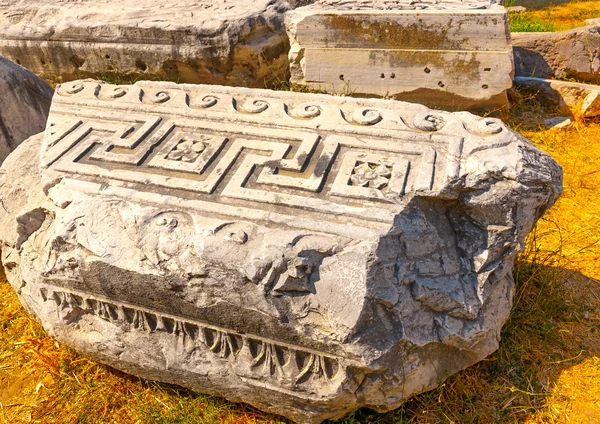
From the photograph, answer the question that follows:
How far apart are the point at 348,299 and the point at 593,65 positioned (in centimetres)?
387

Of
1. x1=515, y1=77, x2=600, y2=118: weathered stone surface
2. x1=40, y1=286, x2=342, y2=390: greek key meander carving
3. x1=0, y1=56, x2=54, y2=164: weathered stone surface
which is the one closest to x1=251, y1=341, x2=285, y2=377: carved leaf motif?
x1=40, y1=286, x2=342, y2=390: greek key meander carving

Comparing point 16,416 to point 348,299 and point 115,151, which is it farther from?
point 348,299

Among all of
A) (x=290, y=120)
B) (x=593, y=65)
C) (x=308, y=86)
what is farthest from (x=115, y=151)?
(x=593, y=65)

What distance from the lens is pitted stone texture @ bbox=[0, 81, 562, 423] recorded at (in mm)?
1758

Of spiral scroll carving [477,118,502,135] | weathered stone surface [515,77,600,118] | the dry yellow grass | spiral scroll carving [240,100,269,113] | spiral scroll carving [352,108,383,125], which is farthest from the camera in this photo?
the dry yellow grass

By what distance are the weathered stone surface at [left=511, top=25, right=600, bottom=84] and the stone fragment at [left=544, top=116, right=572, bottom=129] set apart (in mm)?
626

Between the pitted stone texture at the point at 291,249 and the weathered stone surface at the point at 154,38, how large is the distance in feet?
6.70

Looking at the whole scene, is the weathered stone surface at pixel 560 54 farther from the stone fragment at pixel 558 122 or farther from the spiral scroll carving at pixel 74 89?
the spiral scroll carving at pixel 74 89

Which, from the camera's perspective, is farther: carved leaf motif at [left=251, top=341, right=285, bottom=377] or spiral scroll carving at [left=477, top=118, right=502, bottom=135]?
spiral scroll carving at [left=477, top=118, right=502, bottom=135]

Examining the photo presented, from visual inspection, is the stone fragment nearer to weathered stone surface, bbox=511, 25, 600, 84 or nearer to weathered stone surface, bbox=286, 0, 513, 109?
weathered stone surface, bbox=286, 0, 513, 109

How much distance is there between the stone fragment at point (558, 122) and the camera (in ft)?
13.0

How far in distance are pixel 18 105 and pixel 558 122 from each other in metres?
3.76

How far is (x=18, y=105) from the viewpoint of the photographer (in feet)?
10.2

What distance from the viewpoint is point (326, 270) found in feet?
5.66
